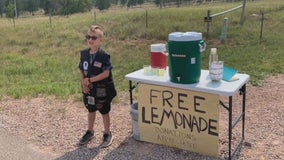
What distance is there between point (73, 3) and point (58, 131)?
65457 mm

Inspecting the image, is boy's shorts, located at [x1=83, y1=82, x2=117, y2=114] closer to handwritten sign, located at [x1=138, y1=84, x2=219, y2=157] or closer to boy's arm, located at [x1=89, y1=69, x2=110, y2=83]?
boy's arm, located at [x1=89, y1=69, x2=110, y2=83]

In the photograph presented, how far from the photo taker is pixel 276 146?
13.5 feet

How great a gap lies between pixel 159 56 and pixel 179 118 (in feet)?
2.48

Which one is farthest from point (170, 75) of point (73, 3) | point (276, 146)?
point (73, 3)

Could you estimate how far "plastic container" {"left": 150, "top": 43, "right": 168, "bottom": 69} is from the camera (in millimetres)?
4078

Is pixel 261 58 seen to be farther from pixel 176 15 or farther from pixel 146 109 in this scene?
pixel 176 15

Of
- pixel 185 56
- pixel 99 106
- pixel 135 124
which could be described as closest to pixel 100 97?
pixel 99 106

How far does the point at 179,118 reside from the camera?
152 inches

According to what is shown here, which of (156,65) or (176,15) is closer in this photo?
(156,65)

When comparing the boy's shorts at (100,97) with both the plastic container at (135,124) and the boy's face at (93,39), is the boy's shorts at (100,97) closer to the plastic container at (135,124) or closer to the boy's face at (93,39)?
the plastic container at (135,124)

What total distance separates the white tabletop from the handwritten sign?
0.08 m

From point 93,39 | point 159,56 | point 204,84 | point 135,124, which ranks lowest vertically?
point 135,124

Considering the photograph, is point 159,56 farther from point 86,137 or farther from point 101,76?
point 86,137

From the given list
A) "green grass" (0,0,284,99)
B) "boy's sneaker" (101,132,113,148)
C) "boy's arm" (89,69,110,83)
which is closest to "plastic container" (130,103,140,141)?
"boy's sneaker" (101,132,113,148)
